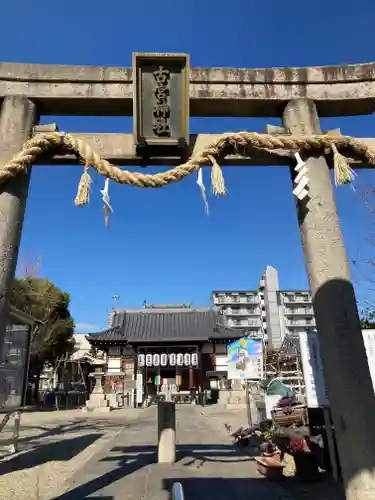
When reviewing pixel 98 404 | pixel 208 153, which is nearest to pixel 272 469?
pixel 208 153

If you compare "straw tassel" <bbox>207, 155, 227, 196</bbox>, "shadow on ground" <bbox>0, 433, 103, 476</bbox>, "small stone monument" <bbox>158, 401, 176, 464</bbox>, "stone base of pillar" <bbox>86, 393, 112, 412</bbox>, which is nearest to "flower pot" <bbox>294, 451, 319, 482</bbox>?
"small stone monument" <bbox>158, 401, 176, 464</bbox>

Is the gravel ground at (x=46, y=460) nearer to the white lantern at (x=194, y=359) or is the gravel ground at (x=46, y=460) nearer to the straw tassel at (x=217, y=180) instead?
the straw tassel at (x=217, y=180)

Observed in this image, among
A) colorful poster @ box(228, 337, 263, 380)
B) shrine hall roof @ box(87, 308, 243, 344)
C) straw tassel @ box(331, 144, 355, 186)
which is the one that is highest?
shrine hall roof @ box(87, 308, 243, 344)

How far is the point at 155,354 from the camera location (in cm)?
2570

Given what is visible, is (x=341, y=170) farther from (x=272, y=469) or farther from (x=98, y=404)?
(x=98, y=404)

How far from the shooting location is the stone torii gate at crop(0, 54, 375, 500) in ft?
10.4

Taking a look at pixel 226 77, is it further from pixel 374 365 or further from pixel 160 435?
pixel 160 435

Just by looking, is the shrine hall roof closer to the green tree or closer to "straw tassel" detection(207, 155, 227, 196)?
the green tree

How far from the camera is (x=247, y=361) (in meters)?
13.9

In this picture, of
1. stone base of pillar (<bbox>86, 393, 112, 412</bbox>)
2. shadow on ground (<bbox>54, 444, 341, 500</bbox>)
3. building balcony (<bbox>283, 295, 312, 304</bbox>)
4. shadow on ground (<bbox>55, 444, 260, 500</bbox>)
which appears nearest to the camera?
shadow on ground (<bbox>54, 444, 341, 500</bbox>)

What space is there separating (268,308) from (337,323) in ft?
208

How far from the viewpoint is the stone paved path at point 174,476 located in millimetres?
4742

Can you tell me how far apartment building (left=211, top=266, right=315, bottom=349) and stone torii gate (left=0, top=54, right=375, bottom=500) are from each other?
198 feet

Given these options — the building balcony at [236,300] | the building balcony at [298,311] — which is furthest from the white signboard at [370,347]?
the building balcony at [236,300]
